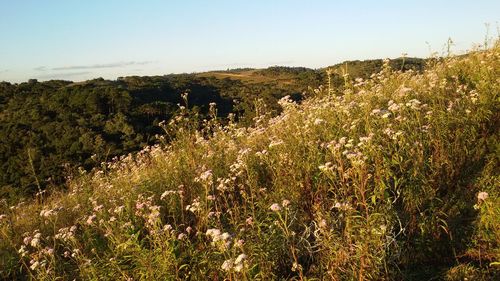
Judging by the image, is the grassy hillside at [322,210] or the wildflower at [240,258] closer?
the wildflower at [240,258]

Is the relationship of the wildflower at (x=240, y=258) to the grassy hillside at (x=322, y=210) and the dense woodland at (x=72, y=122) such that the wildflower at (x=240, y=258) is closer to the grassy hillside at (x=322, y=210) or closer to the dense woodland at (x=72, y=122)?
the grassy hillside at (x=322, y=210)

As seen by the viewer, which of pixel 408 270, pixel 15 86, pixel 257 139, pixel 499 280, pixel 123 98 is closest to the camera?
pixel 499 280

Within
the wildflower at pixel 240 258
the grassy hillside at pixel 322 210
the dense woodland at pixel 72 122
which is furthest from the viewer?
the dense woodland at pixel 72 122

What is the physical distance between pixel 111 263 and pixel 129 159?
4703 millimetres

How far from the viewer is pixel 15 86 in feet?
174

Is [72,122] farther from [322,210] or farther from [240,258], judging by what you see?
[240,258]

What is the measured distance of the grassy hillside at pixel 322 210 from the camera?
10.7ft

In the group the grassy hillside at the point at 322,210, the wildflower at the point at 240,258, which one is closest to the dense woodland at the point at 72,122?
the grassy hillside at the point at 322,210

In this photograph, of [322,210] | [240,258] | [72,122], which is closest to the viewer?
[240,258]

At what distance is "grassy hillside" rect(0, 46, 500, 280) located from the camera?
3275mm

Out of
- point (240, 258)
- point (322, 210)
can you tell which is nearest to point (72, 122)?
point (322, 210)

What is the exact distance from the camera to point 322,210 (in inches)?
150

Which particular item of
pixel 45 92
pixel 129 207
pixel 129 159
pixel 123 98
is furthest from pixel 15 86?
pixel 129 207

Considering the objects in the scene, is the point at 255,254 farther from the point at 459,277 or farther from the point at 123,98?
the point at 123,98
